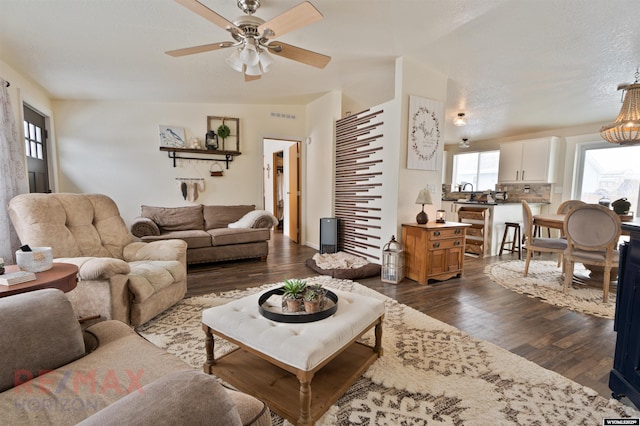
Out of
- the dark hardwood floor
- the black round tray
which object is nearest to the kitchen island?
the dark hardwood floor

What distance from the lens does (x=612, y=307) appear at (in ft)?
9.09

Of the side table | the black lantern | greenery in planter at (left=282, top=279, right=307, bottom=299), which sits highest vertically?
the black lantern

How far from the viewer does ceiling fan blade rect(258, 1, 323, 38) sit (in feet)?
5.94

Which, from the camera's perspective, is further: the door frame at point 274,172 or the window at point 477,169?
the window at point 477,169

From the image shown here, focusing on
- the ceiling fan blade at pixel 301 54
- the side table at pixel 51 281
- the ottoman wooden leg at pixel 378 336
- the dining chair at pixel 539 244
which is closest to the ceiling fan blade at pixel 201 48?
the ceiling fan blade at pixel 301 54

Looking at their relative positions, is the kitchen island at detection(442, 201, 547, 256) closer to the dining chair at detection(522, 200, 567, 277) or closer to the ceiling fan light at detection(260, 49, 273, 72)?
the dining chair at detection(522, 200, 567, 277)

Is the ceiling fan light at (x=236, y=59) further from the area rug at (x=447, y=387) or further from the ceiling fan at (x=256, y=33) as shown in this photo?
the area rug at (x=447, y=387)

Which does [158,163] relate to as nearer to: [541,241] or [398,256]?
[398,256]

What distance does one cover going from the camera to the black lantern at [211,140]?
479 centimetres

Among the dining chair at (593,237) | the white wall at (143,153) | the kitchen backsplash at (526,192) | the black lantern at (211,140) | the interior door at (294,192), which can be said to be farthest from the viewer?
the kitchen backsplash at (526,192)

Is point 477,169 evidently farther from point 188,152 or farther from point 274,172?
point 188,152

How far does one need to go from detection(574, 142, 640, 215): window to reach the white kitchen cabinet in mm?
474

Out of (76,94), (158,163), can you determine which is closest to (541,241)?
(158,163)

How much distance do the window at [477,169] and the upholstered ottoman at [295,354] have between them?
20.9ft
